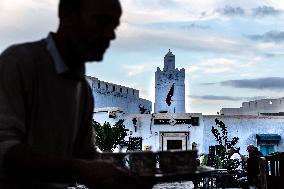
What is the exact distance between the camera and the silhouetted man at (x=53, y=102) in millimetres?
1010

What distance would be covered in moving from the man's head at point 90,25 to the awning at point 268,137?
34.7 metres

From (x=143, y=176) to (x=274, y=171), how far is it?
9.28m

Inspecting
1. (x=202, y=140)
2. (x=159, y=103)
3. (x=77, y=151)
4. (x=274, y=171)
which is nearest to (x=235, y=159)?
(x=274, y=171)

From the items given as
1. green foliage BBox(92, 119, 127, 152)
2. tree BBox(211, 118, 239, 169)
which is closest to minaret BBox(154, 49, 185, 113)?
tree BBox(211, 118, 239, 169)

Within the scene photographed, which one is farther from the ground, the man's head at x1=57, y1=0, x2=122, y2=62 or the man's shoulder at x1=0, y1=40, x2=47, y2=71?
the man's head at x1=57, y1=0, x2=122, y2=62

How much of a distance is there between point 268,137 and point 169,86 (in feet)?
103

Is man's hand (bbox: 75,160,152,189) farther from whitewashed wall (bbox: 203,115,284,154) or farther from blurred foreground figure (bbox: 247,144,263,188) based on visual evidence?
whitewashed wall (bbox: 203,115,284,154)

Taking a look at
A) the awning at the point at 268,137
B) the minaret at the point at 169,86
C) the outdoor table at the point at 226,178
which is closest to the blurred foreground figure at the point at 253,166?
the outdoor table at the point at 226,178

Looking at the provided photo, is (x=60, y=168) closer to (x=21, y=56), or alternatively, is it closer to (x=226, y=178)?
(x=21, y=56)

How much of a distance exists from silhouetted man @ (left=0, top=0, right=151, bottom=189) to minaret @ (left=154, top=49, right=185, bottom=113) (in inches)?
2494

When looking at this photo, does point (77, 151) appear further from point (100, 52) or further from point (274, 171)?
point (274, 171)

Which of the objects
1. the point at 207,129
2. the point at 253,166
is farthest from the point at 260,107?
the point at 253,166

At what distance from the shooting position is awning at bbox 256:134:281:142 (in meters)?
34.8

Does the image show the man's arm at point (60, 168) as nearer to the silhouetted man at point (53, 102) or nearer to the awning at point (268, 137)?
the silhouetted man at point (53, 102)
